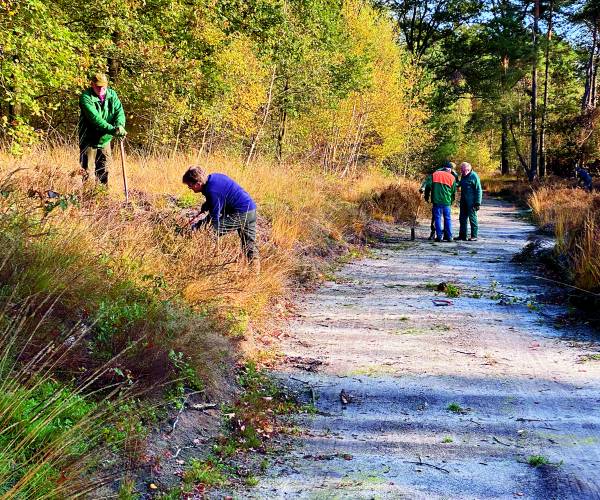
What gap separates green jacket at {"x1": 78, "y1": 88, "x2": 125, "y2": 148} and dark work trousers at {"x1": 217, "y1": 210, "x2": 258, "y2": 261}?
2.14 m

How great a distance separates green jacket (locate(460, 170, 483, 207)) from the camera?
1453cm

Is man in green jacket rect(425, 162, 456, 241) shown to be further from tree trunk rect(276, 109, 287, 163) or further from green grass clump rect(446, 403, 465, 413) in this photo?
green grass clump rect(446, 403, 465, 413)

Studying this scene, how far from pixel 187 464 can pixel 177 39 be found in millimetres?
11958

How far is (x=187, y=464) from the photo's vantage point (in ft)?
12.0

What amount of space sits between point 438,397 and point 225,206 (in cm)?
377

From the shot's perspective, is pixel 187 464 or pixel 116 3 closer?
pixel 187 464

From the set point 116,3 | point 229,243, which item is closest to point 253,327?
point 229,243

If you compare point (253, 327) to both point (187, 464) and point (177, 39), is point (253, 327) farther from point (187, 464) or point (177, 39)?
point (177, 39)

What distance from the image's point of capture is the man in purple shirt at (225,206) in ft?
23.3

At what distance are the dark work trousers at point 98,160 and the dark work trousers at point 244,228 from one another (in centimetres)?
228

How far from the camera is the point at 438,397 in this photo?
5000 millimetres

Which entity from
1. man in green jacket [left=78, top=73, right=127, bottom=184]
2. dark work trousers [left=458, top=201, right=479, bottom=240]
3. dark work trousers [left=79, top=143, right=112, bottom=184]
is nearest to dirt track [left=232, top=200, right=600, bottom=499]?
dark work trousers [left=79, top=143, right=112, bottom=184]

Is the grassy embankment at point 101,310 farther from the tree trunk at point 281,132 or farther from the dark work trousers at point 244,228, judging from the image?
the tree trunk at point 281,132

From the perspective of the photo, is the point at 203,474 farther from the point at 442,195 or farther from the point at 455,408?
the point at 442,195
